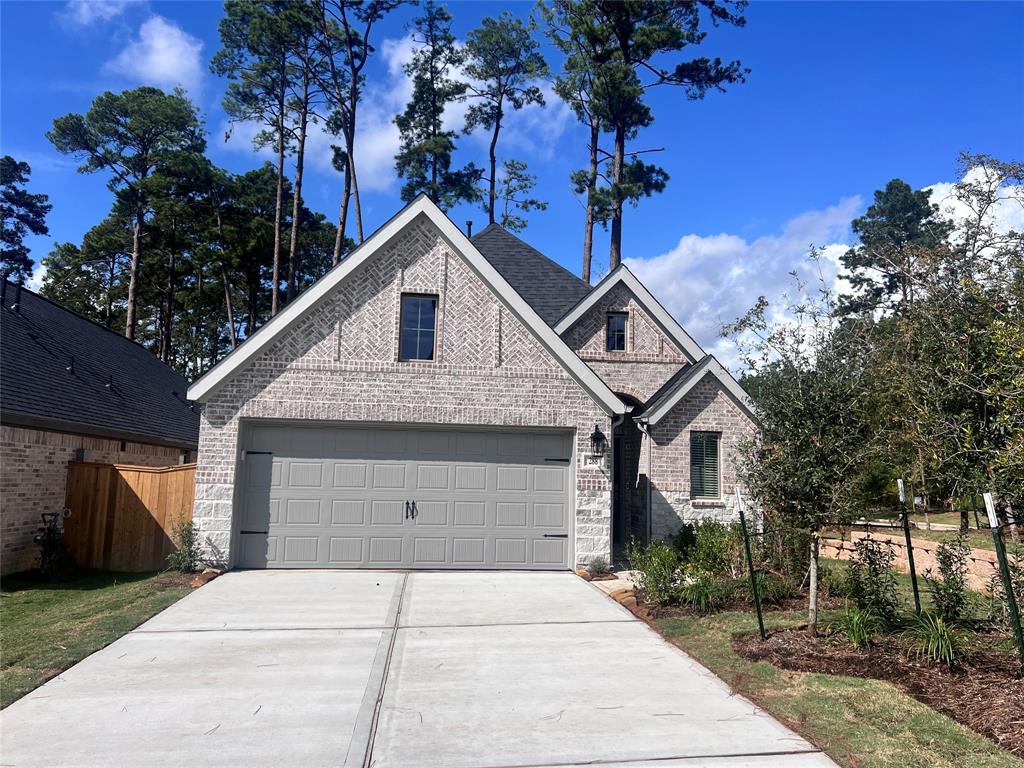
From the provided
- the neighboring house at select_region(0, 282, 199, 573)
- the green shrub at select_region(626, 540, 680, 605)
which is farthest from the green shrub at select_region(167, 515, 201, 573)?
the green shrub at select_region(626, 540, 680, 605)

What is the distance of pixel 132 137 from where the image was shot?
35.3 m

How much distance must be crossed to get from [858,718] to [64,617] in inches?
360

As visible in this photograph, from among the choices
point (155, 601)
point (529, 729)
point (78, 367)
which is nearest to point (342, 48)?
point (78, 367)

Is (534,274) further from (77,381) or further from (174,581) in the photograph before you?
(174,581)

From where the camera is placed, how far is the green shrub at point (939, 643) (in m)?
6.62

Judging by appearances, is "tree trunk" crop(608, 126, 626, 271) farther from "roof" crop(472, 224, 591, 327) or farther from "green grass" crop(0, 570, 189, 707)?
"green grass" crop(0, 570, 189, 707)

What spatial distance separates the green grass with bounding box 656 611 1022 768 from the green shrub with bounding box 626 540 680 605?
2.08 m

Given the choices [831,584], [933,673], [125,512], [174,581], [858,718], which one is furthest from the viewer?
[125,512]

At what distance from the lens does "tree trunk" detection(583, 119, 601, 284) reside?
28.4 m

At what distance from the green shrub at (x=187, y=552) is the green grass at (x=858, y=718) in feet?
27.3

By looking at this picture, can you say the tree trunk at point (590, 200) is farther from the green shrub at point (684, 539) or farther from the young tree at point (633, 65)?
the green shrub at point (684, 539)

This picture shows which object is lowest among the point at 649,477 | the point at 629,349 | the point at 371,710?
the point at 371,710

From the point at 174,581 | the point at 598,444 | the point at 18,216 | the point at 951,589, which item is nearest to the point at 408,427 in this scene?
the point at 598,444

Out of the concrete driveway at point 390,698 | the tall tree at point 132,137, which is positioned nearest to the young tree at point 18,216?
the tall tree at point 132,137
